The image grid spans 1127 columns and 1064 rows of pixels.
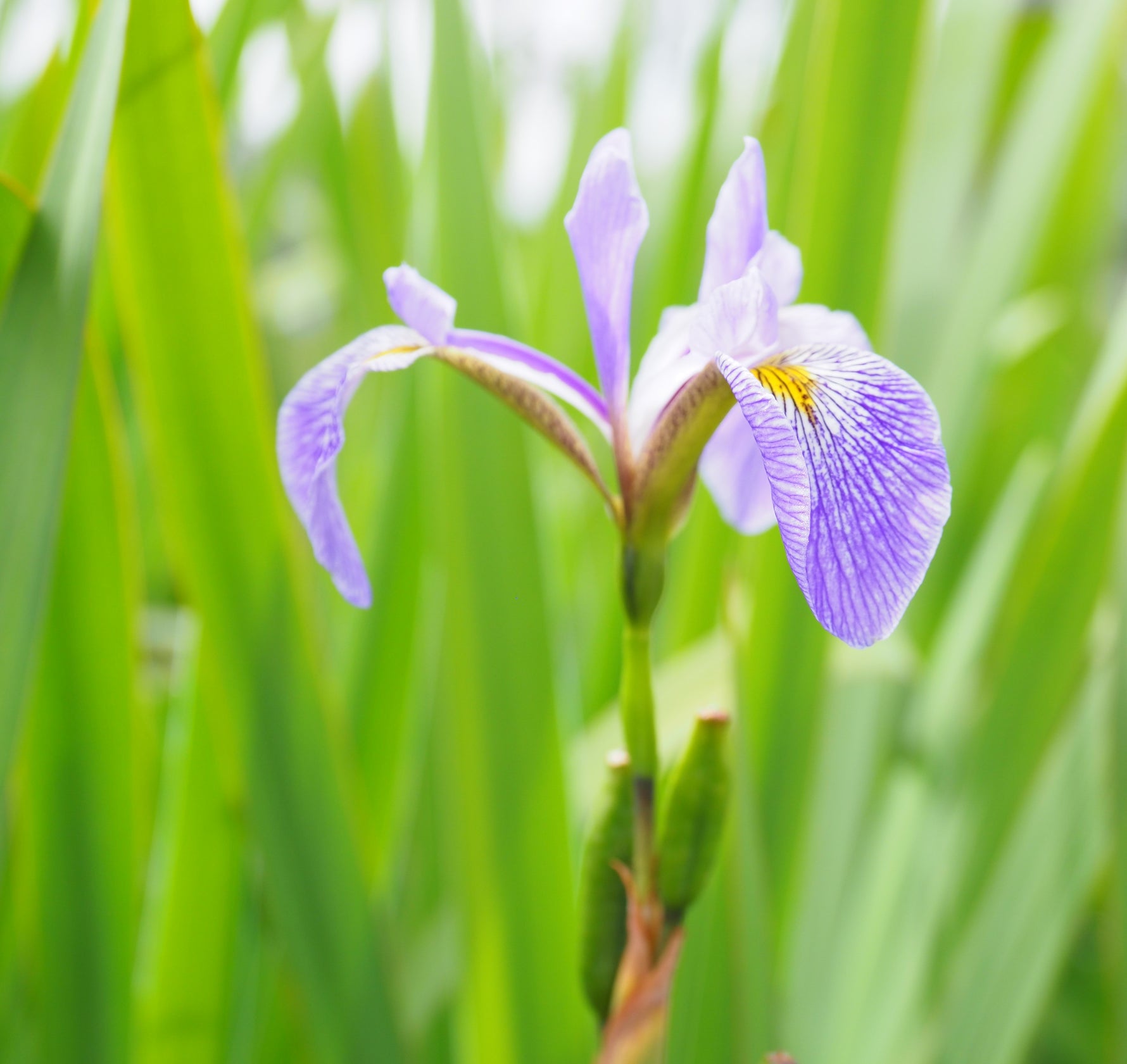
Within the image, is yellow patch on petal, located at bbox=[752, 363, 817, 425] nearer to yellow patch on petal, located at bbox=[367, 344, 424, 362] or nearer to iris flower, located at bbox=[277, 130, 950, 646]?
iris flower, located at bbox=[277, 130, 950, 646]

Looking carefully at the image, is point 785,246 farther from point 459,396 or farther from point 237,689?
point 237,689

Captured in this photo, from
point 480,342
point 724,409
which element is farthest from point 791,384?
point 480,342

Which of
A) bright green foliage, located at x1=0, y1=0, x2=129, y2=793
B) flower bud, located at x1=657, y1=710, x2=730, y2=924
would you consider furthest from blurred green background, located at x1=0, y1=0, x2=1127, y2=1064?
flower bud, located at x1=657, y1=710, x2=730, y2=924

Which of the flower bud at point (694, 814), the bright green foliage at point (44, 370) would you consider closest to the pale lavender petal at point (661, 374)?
the flower bud at point (694, 814)

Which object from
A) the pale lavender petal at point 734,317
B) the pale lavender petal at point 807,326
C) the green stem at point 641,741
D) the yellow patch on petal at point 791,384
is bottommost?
the green stem at point 641,741

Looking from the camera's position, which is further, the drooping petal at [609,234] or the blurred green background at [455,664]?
the blurred green background at [455,664]

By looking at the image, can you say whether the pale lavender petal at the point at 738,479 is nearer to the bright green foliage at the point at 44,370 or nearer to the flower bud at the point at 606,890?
the flower bud at the point at 606,890

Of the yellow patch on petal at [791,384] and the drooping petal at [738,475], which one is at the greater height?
the yellow patch on petal at [791,384]
